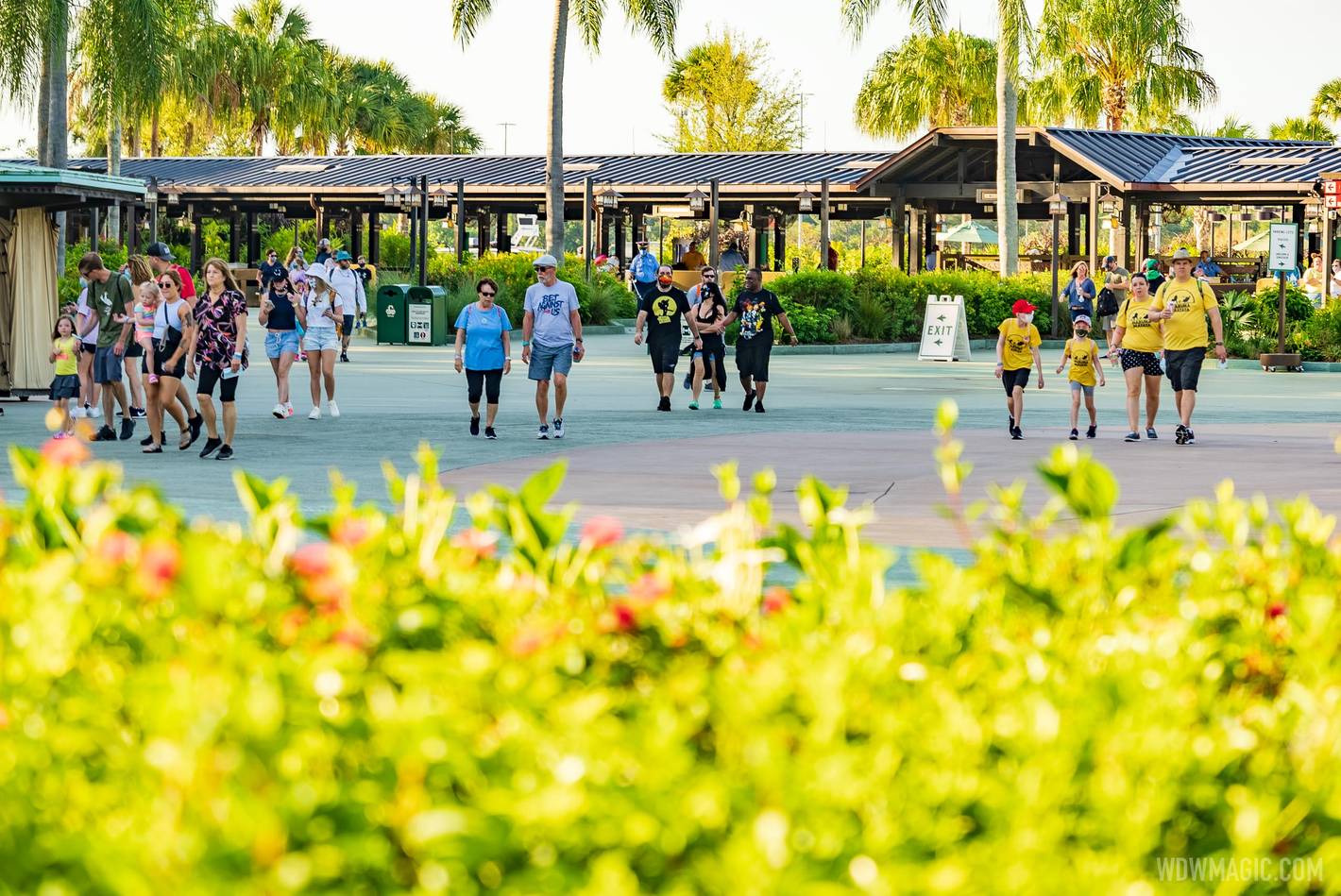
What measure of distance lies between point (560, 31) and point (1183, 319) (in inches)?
934

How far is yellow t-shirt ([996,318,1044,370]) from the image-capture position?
607 inches

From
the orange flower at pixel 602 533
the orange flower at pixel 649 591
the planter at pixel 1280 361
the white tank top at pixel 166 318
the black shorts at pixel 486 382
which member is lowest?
the orange flower at pixel 649 591

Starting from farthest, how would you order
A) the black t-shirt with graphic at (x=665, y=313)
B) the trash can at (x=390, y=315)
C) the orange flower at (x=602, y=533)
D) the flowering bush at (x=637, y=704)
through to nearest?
1. the trash can at (x=390, y=315)
2. the black t-shirt with graphic at (x=665, y=313)
3. the orange flower at (x=602, y=533)
4. the flowering bush at (x=637, y=704)

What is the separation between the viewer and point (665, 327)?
18656 millimetres

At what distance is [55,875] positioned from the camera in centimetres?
214

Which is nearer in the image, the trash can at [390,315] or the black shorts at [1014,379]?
the black shorts at [1014,379]

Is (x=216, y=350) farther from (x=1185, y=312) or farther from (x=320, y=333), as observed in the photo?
(x=1185, y=312)

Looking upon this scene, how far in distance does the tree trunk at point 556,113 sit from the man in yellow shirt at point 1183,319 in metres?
22.9

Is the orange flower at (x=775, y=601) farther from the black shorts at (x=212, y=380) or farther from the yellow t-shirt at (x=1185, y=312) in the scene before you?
the yellow t-shirt at (x=1185, y=312)

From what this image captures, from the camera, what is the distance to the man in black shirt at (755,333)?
59.9 ft

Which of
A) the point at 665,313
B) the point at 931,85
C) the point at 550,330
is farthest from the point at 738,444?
the point at 931,85

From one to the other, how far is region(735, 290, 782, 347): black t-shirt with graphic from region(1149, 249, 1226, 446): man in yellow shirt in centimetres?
450

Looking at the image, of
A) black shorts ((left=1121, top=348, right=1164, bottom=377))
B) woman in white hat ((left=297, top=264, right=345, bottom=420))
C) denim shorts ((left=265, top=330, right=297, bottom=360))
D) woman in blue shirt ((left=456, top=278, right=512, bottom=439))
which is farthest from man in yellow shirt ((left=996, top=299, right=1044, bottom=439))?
denim shorts ((left=265, top=330, right=297, bottom=360))

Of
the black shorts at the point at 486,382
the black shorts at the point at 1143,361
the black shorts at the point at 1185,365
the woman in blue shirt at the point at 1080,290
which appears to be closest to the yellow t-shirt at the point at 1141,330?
the black shorts at the point at 1143,361
